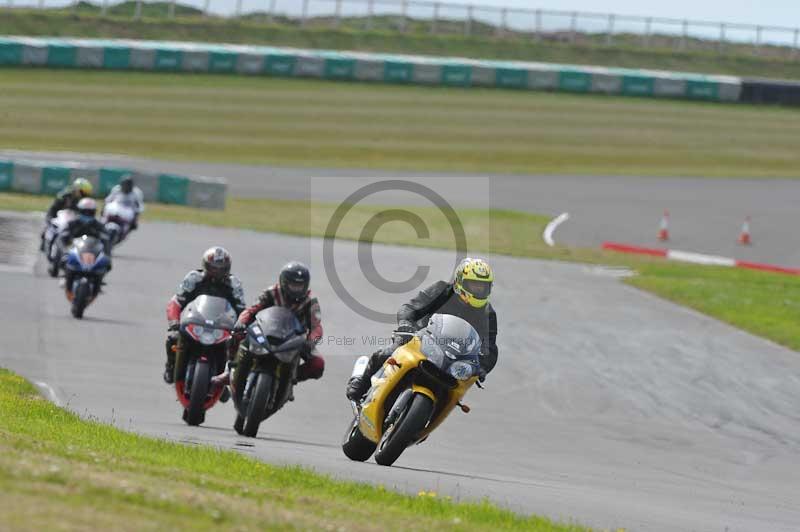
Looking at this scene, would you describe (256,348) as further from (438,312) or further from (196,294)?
(196,294)

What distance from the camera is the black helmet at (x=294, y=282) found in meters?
12.5

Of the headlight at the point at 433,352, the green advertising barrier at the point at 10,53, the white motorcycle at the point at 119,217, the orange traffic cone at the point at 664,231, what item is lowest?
the orange traffic cone at the point at 664,231

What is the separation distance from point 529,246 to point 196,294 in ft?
Answer: 74.1

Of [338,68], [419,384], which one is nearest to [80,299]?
[419,384]

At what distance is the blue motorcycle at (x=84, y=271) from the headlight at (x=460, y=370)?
1053cm

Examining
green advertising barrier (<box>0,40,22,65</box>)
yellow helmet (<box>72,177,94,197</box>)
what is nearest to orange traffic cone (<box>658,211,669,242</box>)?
yellow helmet (<box>72,177,94,197</box>)

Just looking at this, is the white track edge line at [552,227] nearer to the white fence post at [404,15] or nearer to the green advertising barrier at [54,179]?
the green advertising barrier at [54,179]

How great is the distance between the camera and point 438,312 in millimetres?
11680

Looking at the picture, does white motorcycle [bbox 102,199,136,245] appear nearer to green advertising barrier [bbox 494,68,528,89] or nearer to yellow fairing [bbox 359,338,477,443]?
yellow fairing [bbox 359,338,477,443]

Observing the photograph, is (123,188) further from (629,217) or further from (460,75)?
(460,75)

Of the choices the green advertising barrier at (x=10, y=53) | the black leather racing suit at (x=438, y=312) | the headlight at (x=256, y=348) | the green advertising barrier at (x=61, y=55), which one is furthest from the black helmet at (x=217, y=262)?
the green advertising barrier at (x=61, y=55)

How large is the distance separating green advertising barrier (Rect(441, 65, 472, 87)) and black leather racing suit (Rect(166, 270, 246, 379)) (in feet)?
172

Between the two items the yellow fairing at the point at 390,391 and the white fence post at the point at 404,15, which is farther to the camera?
the white fence post at the point at 404,15

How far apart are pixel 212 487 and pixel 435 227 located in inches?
1327
